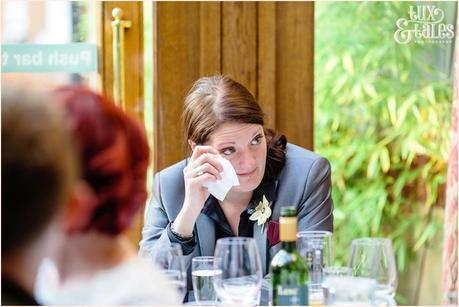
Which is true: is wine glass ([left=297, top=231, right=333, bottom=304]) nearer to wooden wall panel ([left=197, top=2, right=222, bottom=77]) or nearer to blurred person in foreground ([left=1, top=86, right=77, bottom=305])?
blurred person in foreground ([left=1, top=86, right=77, bottom=305])

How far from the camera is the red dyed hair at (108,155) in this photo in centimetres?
148

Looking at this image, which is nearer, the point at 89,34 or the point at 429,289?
the point at 89,34

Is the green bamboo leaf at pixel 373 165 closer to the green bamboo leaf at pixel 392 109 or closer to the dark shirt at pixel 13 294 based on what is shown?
the green bamboo leaf at pixel 392 109

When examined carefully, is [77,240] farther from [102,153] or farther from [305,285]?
[305,285]

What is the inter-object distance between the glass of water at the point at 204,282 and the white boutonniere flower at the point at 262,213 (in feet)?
1.56

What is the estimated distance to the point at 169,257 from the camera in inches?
68.0

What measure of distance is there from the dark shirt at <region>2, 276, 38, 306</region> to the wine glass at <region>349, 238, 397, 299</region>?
0.71 m

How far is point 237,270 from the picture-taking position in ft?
5.59

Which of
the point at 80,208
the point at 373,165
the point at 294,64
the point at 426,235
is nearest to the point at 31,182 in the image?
the point at 80,208

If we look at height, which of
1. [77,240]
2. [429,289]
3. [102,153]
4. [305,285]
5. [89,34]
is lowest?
[429,289]

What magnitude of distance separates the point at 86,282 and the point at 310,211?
0.95m

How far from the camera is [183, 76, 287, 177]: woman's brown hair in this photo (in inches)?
89.4

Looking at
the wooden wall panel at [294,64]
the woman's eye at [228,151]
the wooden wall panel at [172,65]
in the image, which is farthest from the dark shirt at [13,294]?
the wooden wall panel at [294,64]

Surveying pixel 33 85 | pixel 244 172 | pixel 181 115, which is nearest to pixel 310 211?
pixel 244 172
